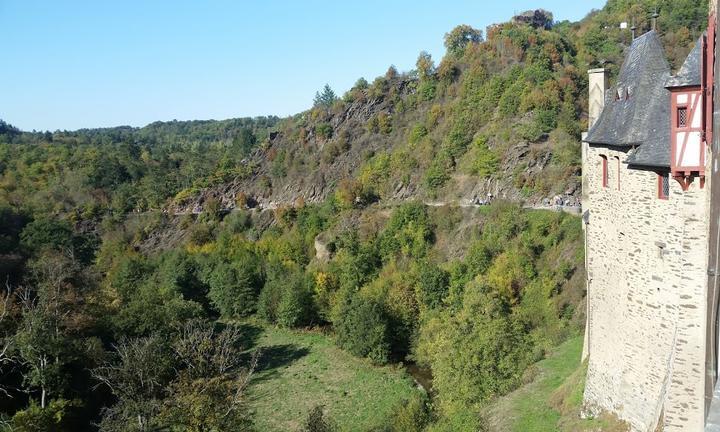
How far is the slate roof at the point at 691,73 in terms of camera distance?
1048 cm

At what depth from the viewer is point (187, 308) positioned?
38438 mm

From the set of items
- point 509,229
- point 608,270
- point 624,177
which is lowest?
point 509,229

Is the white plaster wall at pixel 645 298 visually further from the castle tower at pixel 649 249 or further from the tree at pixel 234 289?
the tree at pixel 234 289

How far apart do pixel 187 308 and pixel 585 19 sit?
70280 mm

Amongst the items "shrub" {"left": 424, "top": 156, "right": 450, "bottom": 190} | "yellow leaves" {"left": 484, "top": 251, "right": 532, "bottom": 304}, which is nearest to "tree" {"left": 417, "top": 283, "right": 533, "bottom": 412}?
"yellow leaves" {"left": 484, "top": 251, "right": 532, "bottom": 304}

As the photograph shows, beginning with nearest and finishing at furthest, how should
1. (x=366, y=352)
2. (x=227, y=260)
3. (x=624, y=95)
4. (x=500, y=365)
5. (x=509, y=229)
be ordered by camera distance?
(x=624, y=95)
(x=500, y=365)
(x=366, y=352)
(x=509, y=229)
(x=227, y=260)

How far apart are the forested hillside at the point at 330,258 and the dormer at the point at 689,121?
36.5 ft

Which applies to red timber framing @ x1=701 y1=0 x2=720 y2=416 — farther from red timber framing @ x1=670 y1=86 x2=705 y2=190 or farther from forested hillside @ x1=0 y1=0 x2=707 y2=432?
forested hillside @ x1=0 y1=0 x2=707 y2=432

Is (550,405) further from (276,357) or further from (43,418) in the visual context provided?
(276,357)

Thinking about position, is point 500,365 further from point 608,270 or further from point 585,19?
point 585,19

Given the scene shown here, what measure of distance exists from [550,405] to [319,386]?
61.4 ft

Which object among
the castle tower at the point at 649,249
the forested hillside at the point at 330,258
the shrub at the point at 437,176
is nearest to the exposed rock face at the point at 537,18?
the forested hillside at the point at 330,258

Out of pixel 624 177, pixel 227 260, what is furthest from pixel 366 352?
pixel 624 177

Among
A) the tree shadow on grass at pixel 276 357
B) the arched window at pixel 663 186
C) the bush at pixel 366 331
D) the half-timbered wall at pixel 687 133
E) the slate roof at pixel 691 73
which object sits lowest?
the tree shadow on grass at pixel 276 357
